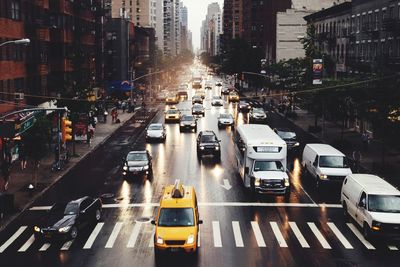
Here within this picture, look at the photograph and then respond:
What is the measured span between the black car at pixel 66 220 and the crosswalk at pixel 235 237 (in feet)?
1.48

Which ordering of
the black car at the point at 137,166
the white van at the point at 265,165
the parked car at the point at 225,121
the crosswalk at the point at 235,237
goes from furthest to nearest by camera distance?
1. the parked car at the point at 225,121
2. the black car at the point at 137,166
3. the white van at the point at 265,165
4. the crosswalk at the point at 235,237

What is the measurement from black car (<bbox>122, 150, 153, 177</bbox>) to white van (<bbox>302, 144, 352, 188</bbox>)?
11.3m

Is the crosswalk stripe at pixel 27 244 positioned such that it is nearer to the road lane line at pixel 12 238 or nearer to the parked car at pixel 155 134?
the road lane line at pixel 12 238

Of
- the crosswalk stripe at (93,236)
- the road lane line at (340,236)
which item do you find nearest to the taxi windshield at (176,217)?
the crosswalk stripe at (93,236)

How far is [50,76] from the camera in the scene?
201 ft

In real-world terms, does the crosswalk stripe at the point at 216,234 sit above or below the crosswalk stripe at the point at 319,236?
above

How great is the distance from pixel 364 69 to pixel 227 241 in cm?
4370

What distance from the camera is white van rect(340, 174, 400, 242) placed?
925 inches

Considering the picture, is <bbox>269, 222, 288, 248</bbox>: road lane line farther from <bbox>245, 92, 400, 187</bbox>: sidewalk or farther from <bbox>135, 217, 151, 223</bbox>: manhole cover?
<bbox>245, 92, 400, 187</bbox>: sidewalk

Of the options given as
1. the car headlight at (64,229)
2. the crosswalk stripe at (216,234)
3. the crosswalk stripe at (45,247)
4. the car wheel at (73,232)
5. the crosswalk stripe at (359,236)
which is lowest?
the crosswalk stripe at (45,247)

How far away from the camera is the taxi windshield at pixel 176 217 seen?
2217cm

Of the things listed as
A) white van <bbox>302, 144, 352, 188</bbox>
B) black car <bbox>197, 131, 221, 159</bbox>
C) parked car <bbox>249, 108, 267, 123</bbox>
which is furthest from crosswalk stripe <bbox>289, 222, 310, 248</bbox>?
parked car <bbox>249, 108, 267, 123</bbox>

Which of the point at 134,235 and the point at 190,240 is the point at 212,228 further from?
the point at 190,240

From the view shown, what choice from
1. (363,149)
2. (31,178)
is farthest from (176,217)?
(363,149)
